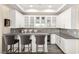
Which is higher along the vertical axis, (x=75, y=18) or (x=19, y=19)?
(x=19, y=19)

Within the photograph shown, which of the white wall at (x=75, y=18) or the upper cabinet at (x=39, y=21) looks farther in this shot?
the upper cabinet at (x=39, y=21)

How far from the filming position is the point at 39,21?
724 centimetres

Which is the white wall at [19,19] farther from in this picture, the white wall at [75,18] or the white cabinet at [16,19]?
the white wall at [75,18]

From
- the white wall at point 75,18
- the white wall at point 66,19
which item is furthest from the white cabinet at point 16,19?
the white wall at point 75,18

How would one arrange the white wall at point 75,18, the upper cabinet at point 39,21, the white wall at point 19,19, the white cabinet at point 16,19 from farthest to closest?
the upper cabinet at point 39,21, the white wall at point 19,19, the white cabinet at point 16,19, the white wall at point 75,18

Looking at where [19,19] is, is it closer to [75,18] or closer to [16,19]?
[16,19]

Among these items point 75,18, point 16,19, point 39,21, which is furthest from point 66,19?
point 16,19

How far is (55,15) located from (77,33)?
112 inches

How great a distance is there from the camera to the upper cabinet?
7219 millimetres

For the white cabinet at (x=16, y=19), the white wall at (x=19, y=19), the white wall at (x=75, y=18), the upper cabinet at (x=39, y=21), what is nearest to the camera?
the white wall at (x=75, y=18)

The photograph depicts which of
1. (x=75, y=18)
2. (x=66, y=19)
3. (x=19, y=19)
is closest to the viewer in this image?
(x=75, y=18)

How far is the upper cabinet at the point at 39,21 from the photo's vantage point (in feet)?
23.7
